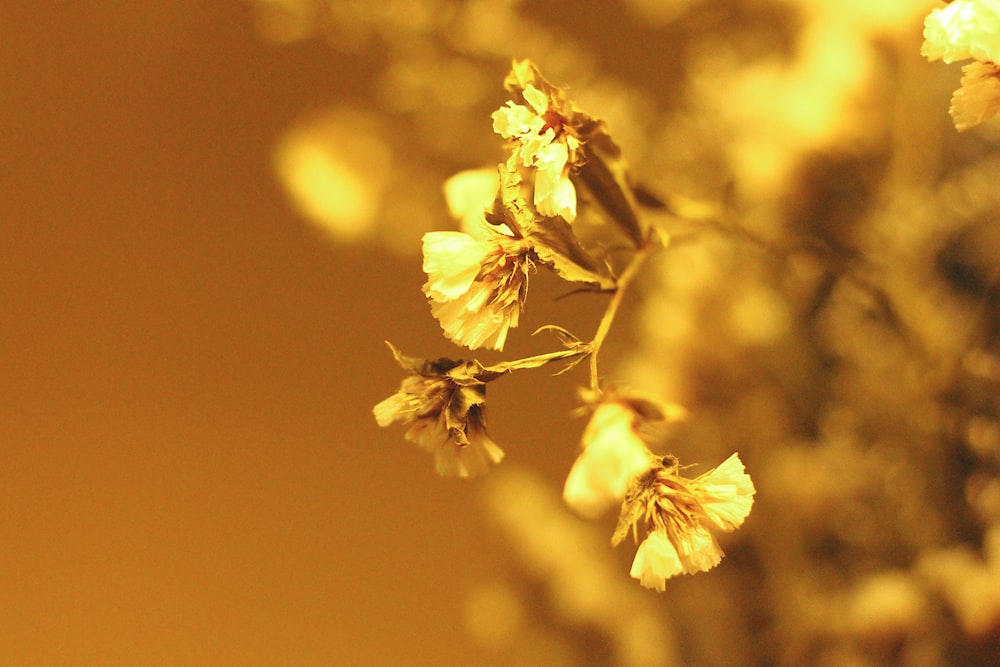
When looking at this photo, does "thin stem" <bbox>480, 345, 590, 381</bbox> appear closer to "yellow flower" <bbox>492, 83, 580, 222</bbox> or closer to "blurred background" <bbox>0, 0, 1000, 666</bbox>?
"yellow flower" <bbox>492, 83, 580, 222</bbox>

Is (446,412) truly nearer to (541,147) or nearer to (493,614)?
(541,147)

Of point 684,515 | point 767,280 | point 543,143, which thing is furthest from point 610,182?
point 767,280

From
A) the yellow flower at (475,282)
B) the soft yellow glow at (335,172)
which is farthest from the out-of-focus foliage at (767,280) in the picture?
the yellow flower at (475,282)

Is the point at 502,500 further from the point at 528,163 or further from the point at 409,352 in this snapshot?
the point at 528,163

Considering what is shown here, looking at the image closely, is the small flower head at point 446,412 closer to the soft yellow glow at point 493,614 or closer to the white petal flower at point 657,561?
the white petal flower at point 657,561

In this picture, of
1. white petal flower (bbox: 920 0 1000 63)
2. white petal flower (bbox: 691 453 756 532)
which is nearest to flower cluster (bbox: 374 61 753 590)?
white petal flower (bbox: 691 453 756 532)
